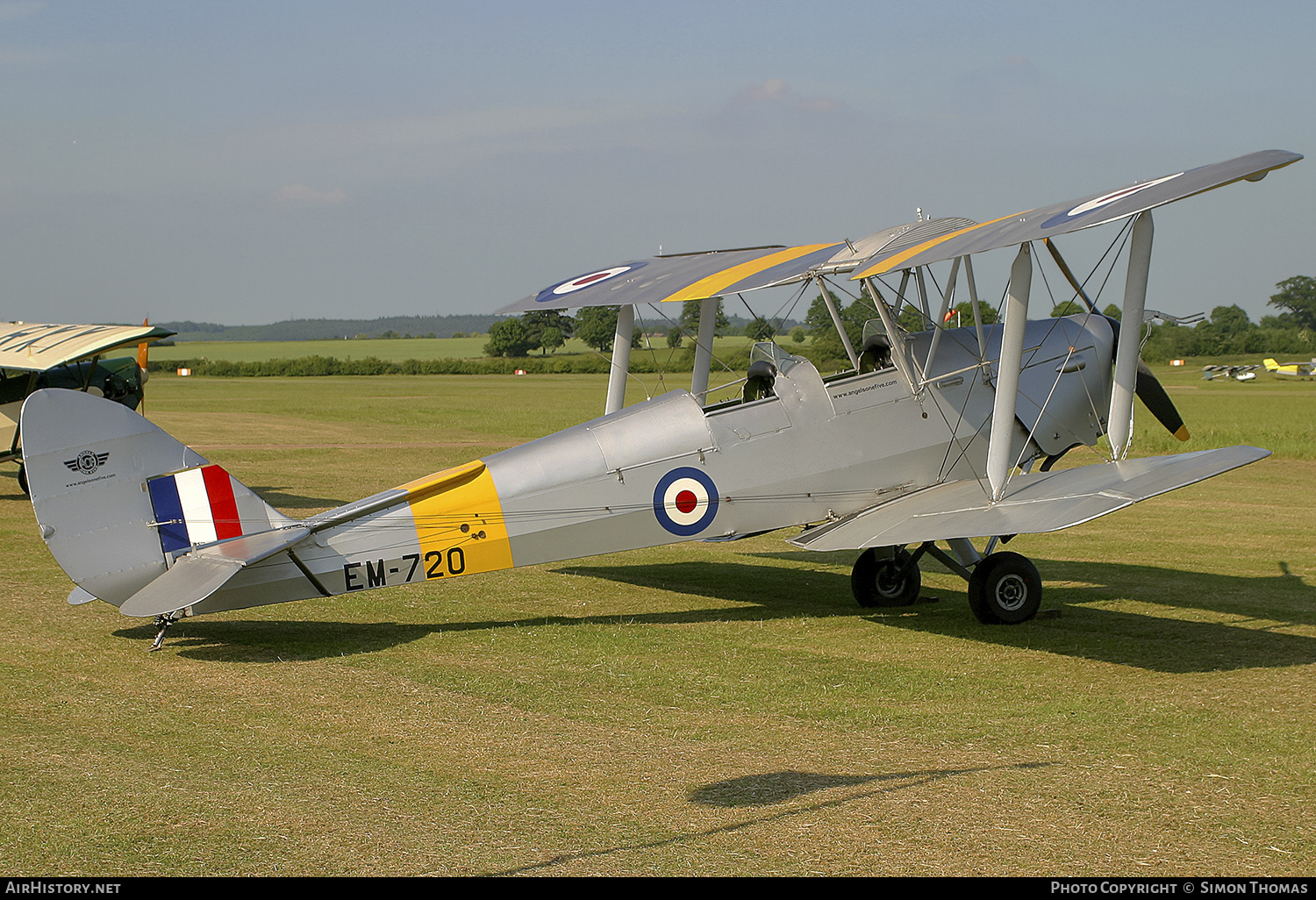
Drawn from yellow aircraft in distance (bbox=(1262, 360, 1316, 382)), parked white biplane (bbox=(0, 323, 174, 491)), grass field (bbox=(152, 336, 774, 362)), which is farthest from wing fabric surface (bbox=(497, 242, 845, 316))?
grass field (bbox=(152, 336, 774, 362))

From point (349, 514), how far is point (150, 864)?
393 cm

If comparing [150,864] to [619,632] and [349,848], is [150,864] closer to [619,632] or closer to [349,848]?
[349,848]

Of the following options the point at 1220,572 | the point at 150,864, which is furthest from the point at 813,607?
the point at 150,864

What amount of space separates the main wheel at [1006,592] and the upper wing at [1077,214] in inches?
94.7

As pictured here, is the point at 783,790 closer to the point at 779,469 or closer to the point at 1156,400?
the point at 779,469

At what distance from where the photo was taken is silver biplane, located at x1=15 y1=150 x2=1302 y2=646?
7.42 metres

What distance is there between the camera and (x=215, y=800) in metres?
5.12

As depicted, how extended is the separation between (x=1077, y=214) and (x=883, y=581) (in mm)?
3639

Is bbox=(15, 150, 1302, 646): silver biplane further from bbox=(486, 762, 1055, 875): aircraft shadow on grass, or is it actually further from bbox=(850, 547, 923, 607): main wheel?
bbox=(486, 762, 1055, 875): aircraft shadow on grass

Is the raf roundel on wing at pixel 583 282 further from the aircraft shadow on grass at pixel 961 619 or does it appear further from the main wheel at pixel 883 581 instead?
the main wheel at pixel 883 581

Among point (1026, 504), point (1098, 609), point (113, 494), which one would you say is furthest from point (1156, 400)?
point (113, 494)

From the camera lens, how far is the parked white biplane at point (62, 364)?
14.5 metres

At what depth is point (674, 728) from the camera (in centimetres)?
639

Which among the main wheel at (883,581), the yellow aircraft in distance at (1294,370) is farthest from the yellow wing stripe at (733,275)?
the yellow aircraft in distance at (1294,370)
